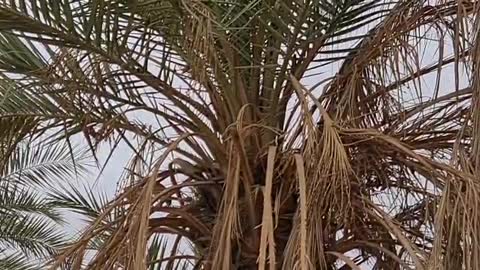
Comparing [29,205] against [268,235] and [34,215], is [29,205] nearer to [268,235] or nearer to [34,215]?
[34,215]

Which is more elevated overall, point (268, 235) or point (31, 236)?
point (31, 236)

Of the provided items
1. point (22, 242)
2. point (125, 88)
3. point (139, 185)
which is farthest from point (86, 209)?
point (139, 185)

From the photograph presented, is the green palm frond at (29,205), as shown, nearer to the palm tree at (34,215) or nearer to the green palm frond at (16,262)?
the palm tree at (34,215)

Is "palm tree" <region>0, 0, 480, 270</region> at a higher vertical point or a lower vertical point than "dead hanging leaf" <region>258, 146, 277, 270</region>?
higher

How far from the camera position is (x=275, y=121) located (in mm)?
2252

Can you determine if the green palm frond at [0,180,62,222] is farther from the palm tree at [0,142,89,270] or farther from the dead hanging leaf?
the dead hanging leaf

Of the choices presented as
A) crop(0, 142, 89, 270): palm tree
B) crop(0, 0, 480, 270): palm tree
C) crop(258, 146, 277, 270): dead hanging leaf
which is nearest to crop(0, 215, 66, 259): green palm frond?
crop(0, 142, 89, 270): palm tree

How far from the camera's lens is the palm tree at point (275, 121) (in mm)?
1816

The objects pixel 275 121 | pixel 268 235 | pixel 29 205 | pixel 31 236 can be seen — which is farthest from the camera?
pixel 31 236

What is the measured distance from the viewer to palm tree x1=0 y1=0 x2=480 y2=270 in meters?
1.82

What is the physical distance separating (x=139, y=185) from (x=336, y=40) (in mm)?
723

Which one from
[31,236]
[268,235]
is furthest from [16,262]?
[268,235]

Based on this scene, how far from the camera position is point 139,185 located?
2076mm

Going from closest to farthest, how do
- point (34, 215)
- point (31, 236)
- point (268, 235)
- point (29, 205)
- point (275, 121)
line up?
point (268, 235) → point (275, 121) → point (29, 205) → point (31, 236) → point (34, 215)
